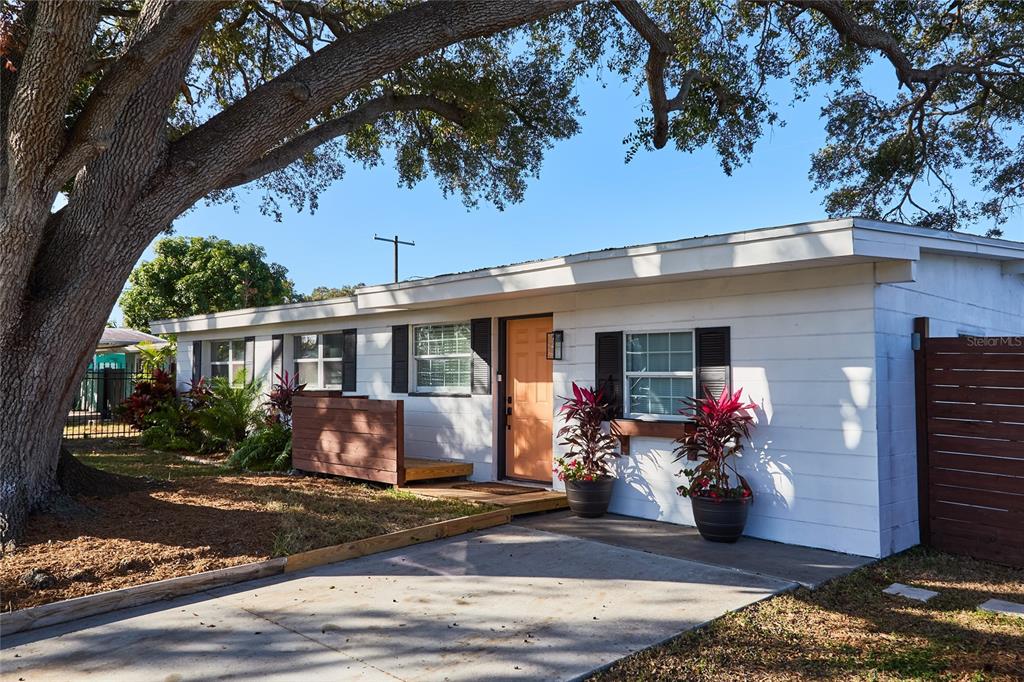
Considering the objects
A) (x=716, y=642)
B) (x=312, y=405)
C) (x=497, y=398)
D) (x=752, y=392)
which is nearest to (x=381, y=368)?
(x=312, y=405)

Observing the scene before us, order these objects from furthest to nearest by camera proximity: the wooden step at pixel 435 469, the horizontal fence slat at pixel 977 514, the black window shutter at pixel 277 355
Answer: the black window shutter at pixel 277 355, the wooden step at pixel 435 469, the horizontal fence slat at pixel 977 514

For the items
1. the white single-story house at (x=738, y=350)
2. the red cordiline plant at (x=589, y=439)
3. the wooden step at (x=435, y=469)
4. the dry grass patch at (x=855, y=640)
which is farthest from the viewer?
the wooden step at (x=435, y=469)

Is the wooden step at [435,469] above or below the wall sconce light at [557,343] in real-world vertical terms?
below

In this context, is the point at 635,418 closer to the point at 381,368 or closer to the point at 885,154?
the point at 381,368

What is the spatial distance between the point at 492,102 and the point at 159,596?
7.14 meters

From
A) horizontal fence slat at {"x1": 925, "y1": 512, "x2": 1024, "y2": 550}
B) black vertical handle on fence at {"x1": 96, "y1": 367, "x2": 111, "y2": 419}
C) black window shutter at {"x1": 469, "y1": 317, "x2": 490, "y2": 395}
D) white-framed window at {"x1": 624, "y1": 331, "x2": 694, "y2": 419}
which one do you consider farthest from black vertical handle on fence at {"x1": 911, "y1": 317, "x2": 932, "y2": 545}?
black vertical handle on fence at {"x1": 96, "y1": 367, "x2": 111, "y2": 419}

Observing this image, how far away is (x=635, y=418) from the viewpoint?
7.28 metres

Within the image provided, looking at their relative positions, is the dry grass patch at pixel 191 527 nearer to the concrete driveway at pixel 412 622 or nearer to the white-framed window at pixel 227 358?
→ the concrete driveway at pixel 412 622

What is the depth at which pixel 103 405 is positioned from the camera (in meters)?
17.4

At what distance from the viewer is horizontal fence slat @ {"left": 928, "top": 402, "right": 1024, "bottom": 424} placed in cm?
550

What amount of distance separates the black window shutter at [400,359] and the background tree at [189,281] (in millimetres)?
18191

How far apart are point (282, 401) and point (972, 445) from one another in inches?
366

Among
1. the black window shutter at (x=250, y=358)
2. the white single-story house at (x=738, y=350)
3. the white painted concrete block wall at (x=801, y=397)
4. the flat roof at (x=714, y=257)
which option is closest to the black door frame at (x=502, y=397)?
the white single-story house at (x=738, y=350)

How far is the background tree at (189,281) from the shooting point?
2656cm
